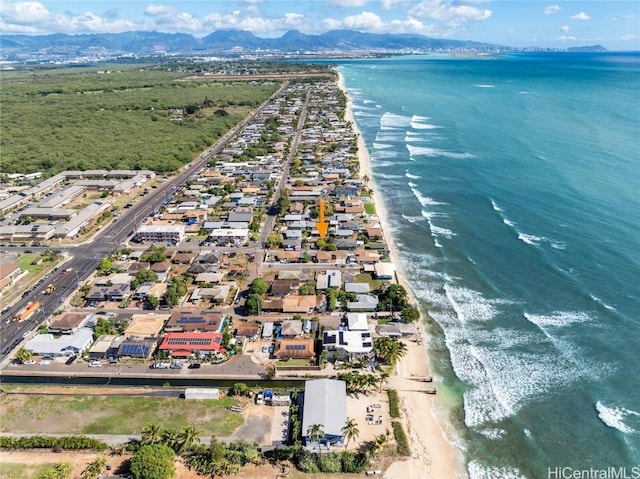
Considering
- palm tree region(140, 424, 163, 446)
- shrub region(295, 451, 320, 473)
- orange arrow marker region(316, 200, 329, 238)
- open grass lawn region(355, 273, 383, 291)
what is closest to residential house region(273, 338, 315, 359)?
shrub region(295, 451, 320, 473)

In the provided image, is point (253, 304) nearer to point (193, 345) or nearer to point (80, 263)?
point (193, 345)

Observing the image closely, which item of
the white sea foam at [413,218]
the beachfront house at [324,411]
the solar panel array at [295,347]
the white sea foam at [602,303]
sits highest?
the beachfront house at [324,411]

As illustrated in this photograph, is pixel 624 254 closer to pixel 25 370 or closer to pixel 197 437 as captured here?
pixel 197 437

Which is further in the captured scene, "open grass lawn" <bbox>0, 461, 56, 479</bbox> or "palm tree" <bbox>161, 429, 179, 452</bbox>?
"palm tree" <bbox>161, 429, 179, 452</bbox>

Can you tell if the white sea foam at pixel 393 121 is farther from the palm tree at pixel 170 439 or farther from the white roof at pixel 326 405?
the palm tree at pixel 170 439

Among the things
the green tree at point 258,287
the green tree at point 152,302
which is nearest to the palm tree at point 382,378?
the green tree at point 258,287

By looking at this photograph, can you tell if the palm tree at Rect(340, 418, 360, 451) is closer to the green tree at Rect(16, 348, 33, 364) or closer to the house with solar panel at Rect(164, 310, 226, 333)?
the house with solar panel at Rect(164, 310, 226, 333)
